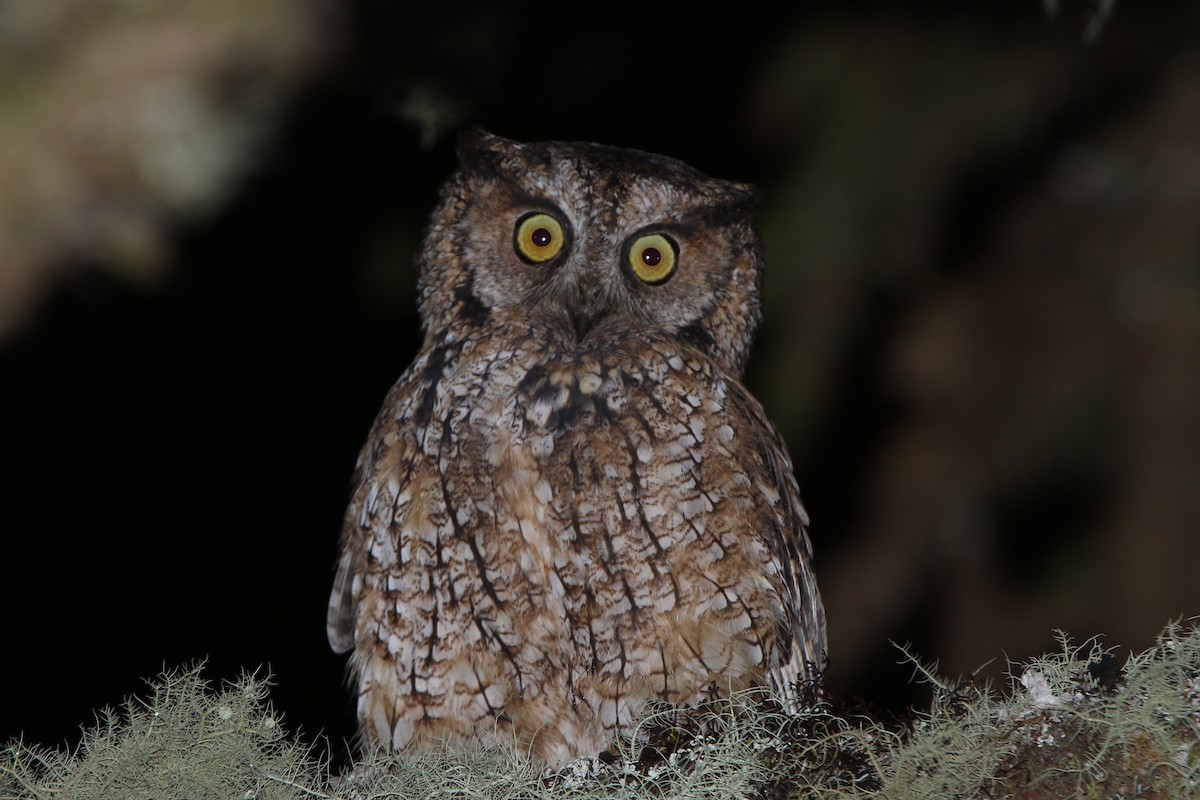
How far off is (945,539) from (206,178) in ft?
5.19

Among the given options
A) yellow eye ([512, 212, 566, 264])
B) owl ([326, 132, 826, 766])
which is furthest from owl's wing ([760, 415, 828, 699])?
yellow eye ([512, 212, 566, 264])

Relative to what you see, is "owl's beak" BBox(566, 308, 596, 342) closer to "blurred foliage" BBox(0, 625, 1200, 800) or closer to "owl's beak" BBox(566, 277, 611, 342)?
"owl's beak" BBox(566, 277, 611, 342)

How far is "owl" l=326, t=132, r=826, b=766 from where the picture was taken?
1.48 m

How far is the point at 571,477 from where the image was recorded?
1507 millimetres

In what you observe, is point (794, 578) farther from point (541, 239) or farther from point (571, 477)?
point (541, 239)

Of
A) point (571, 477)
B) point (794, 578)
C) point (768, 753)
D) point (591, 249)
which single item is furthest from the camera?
point (794, 578)

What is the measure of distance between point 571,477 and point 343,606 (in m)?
0.62

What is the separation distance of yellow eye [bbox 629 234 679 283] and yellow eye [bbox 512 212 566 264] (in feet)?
0.39

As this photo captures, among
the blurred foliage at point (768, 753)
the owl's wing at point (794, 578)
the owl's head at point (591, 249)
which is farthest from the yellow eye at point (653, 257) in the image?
the blurred foliage at point (768, 753)

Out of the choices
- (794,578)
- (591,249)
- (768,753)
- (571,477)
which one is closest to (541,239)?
(591,249)

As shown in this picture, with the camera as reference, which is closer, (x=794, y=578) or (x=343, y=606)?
(x=794, y=578)

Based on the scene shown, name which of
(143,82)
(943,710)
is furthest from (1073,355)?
(143,82)

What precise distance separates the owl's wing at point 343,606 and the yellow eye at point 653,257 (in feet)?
2.26

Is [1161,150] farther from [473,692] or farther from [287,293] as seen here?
[287,293]
